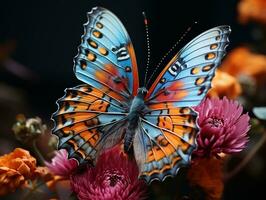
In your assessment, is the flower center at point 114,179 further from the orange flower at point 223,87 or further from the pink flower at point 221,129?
the orange flower at point 223,87

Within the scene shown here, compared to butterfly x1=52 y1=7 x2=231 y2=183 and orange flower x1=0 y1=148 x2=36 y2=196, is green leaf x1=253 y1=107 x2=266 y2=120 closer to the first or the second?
butterfly x1=52 y1=7 x2=231 y2=183

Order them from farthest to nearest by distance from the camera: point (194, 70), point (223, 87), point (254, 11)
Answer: point (254, 11) < point (223, 87) < point (194, 70)

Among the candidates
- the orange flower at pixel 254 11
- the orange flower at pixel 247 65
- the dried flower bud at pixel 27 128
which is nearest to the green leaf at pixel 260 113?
the dried flower bud at pixel 27 128

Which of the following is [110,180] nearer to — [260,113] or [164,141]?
[164,141]

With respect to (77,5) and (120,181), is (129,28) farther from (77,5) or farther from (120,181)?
(120,181)

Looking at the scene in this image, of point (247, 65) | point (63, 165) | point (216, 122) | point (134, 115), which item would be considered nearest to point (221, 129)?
point (216, 122)
